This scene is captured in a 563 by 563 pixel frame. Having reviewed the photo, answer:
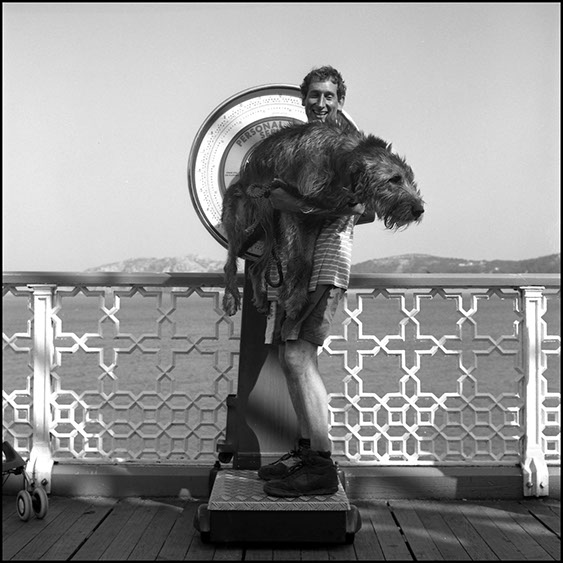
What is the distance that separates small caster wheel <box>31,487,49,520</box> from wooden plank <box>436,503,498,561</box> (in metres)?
1.51

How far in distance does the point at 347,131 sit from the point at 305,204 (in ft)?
0.93

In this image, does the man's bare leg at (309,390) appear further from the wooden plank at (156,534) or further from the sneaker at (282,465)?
the wooden plank at (156,534)

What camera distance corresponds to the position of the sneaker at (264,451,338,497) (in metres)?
2.60

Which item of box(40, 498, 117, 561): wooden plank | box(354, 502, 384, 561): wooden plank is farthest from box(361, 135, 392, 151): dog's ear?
box(40, 498, 117, 561): wooden plank

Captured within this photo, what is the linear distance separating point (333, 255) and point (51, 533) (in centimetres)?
141

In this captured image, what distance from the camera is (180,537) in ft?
8.86

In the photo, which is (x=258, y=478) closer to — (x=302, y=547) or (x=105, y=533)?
(x=302, y=547)

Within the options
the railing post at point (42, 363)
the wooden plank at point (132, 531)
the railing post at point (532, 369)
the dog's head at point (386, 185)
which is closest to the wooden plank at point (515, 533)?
the railing post at point (532, 369)

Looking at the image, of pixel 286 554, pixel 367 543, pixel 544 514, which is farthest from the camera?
pixel 544 514

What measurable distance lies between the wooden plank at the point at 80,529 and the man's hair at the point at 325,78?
5.73 feet

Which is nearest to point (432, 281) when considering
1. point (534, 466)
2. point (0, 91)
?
point (534, 466)

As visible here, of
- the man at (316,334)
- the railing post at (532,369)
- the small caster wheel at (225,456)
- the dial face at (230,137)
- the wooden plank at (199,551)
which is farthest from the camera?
the railing post at (532,369)

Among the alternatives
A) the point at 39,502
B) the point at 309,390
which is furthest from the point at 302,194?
the point at 39,502

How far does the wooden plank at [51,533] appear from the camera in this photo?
8.25 ft
